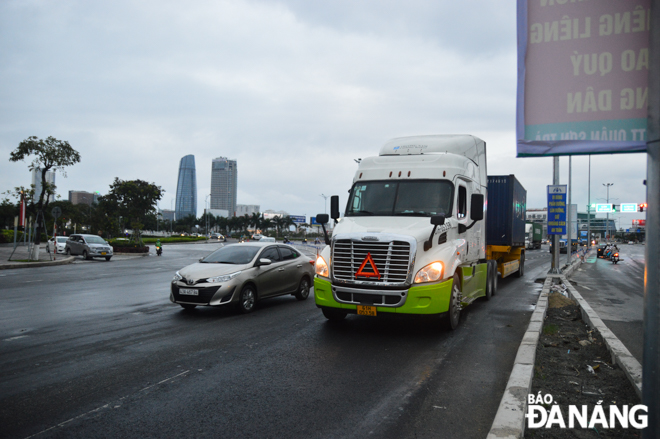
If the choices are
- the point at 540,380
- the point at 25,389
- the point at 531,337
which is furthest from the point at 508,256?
the point at 25,389

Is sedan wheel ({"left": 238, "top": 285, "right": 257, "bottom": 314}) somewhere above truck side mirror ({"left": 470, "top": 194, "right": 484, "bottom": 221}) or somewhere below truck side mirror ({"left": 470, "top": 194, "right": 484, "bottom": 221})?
below

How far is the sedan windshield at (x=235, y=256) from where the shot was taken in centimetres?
1097

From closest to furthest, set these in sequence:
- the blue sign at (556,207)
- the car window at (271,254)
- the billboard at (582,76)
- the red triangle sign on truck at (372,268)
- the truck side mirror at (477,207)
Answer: the billboard at (582,76) < the red triangle sign on truck at (372,268) < the truck side mirror at (477,207) < the car window at (271,254) < the blue sign at (556,207)

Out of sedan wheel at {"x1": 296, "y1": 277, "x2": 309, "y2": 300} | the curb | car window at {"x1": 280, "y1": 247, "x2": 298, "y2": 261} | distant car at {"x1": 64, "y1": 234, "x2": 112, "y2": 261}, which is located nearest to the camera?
car window at {"x1": 280, "y1": 247, "x2": 298, "y2": 261}

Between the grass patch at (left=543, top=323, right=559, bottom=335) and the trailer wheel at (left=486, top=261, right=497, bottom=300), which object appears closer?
the grass patch at (left=543, top=323, right=559, bottom=335)

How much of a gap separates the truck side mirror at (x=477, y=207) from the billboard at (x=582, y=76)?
557cm

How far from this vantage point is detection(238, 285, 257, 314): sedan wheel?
1016 cm

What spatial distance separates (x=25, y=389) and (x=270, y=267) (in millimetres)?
6477

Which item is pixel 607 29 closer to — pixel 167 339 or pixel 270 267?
pixel 167 339

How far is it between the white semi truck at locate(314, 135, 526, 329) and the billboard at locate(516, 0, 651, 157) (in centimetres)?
407

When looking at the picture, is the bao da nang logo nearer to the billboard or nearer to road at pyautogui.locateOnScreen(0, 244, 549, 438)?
road at pyautogui.locateOnScreen(0, 244, 549, 438)

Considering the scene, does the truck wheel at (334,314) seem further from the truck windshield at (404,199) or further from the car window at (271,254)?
the car window at (271,254)

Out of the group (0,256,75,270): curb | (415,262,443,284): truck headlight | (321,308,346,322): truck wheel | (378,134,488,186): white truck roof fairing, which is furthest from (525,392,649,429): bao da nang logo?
(0,256,75,270): curb

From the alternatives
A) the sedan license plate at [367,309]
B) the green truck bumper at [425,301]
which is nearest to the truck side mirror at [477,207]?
the green truck bumper at [425,301]
